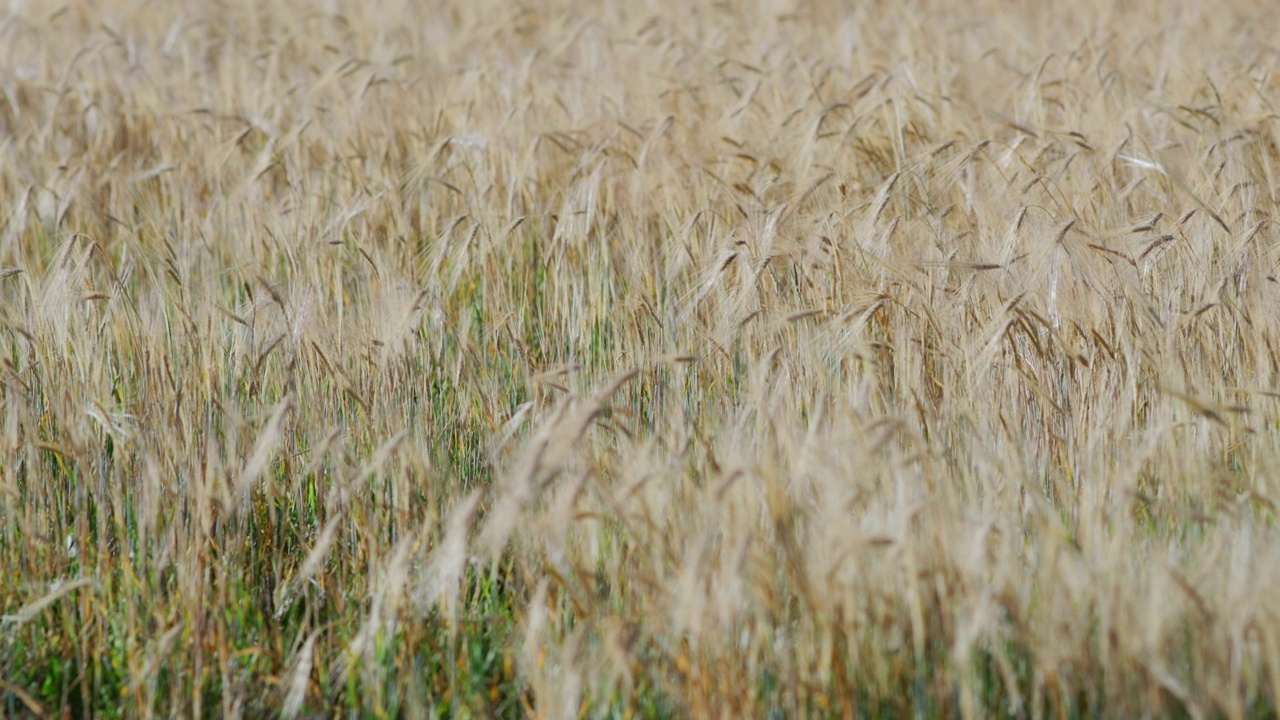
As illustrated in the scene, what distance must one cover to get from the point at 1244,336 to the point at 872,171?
1270mm

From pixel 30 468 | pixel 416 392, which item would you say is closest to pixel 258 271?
pixel 416 392

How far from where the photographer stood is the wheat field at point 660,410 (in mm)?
1426

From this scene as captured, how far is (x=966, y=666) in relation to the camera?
1300 mm

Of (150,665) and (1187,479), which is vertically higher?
(1187,479)

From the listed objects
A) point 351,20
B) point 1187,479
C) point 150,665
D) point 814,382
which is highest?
point 351,20

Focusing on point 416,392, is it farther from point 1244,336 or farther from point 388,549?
point 1244,336

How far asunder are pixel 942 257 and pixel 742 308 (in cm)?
44

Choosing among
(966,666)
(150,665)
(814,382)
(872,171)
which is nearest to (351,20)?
(872,171)

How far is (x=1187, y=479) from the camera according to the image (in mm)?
1649

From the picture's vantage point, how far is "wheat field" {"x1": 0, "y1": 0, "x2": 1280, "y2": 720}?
1426 millimetres

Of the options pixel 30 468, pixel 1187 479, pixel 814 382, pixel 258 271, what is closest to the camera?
pixel 1187 479

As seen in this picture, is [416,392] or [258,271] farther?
[258,271]

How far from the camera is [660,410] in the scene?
83.2 inches

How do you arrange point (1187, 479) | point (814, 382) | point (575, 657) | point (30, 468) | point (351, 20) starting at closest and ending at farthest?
point (575, 657) < point (1187, 479) < point (30, 468) < point (814, 382) < point (351, 20)
